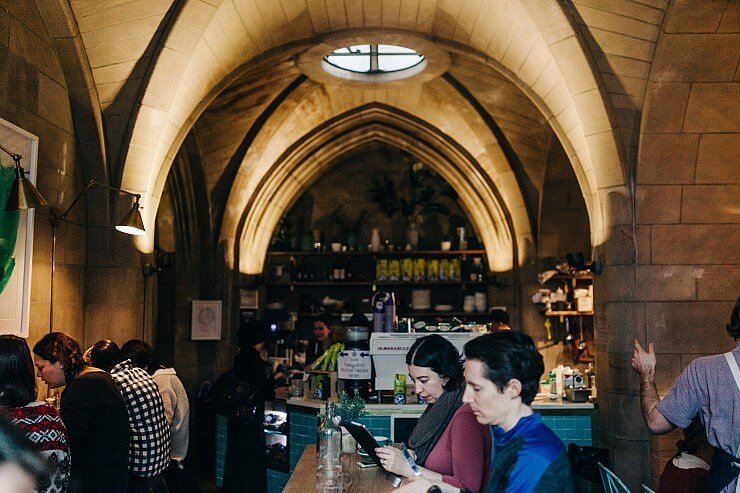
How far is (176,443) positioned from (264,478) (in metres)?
0.93

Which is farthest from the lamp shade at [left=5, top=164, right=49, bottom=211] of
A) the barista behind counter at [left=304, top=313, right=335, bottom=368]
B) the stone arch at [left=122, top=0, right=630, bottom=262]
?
the barista behind counter at [left=304, top=313, right=335, bottom=368]

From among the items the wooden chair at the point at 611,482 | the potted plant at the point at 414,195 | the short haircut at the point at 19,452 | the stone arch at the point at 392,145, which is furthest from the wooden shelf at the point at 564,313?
the short haircut at the point at 19,452

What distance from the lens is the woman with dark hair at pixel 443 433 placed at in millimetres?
2555

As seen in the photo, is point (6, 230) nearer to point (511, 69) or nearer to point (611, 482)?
point (611, 482)

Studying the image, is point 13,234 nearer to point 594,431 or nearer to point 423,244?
point 594,431

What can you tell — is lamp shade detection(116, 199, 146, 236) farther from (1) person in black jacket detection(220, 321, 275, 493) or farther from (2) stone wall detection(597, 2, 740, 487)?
(2) stone wall detection(597, 2, 740, 487)

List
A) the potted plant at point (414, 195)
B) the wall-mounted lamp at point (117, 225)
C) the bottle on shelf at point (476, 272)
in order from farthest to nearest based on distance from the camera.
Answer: the potted plant at point (414, 195)
the bottle on shelf at point (476, 272)
the wall-mounted lamp at point (117, 225)

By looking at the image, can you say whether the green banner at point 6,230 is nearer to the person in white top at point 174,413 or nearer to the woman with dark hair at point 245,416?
the person in white top at point 174,413

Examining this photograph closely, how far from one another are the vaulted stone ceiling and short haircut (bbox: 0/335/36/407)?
291 cm

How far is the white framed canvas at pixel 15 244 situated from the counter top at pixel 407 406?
6.39 feet

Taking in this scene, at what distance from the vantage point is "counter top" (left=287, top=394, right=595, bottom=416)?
16.1ft

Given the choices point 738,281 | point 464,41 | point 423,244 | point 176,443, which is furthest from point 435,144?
point 176,443

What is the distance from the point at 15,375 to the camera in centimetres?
265

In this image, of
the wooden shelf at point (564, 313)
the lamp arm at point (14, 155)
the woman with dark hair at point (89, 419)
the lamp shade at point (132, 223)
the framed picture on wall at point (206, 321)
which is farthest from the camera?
the framed picture on wall at point (206, 321)
